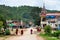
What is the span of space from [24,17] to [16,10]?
10.2 meters

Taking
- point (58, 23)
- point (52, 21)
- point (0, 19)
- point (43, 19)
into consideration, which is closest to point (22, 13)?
point (43, 19)

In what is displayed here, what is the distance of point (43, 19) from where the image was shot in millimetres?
79375

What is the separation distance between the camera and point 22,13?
121 metres

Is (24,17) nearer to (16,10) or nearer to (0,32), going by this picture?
(16,10)

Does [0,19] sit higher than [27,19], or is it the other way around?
[0,19]

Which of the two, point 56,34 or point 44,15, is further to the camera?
point 44,15

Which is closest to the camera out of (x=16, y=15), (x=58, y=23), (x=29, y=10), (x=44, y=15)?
(x=58, y=23)

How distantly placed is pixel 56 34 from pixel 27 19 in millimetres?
84932

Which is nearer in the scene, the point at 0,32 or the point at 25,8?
the point at 0,32

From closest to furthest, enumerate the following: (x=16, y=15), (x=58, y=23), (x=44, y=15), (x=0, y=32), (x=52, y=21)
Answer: (x=0, y=32), (x=58, y=23), (x=52, y=21), (x=44, y=15), (x=16, y=15)

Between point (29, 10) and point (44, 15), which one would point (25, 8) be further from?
point (44, 15)

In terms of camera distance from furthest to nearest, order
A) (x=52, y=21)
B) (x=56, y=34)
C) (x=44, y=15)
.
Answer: (x=44, y=15)
(x=52, y=21)
(x=56, y=34)

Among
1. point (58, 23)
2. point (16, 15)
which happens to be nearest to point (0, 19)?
point (58, 23)

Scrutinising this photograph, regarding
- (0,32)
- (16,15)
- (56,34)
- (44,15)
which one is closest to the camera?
(56,34)
